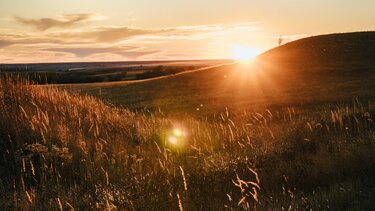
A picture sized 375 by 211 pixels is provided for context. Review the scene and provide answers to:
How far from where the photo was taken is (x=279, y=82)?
40.5 m

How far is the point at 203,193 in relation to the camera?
6.09 meters

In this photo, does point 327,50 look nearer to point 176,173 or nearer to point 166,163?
point 166,163

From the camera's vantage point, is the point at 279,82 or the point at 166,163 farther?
the point at 279,82

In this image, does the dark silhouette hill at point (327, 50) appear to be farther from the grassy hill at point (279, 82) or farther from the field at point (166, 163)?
the field at point (166, 163)

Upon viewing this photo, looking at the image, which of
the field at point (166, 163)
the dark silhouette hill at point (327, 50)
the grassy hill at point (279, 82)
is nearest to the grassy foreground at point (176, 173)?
the field at point (166, 163)

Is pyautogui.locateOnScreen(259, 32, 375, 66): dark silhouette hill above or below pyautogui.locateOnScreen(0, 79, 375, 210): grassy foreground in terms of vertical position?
above

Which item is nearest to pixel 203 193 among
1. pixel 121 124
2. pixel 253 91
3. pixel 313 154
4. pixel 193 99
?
pixel 313 154

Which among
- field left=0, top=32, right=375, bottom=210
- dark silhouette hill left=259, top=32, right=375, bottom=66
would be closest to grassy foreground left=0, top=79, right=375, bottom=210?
field left=0, top=32, right=375, bottom=210

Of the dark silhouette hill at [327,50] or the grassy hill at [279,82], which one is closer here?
the grassy hill at [279,82]

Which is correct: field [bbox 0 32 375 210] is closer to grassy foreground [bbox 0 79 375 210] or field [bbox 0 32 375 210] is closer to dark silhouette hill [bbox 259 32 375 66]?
grassy foreground [bbox 0 79 375 210]

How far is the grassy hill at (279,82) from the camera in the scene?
30219 mm

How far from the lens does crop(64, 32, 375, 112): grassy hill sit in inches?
1190

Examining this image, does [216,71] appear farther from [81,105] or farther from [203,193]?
[203,193]

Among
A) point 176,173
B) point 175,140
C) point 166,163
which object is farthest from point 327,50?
point 176,173
